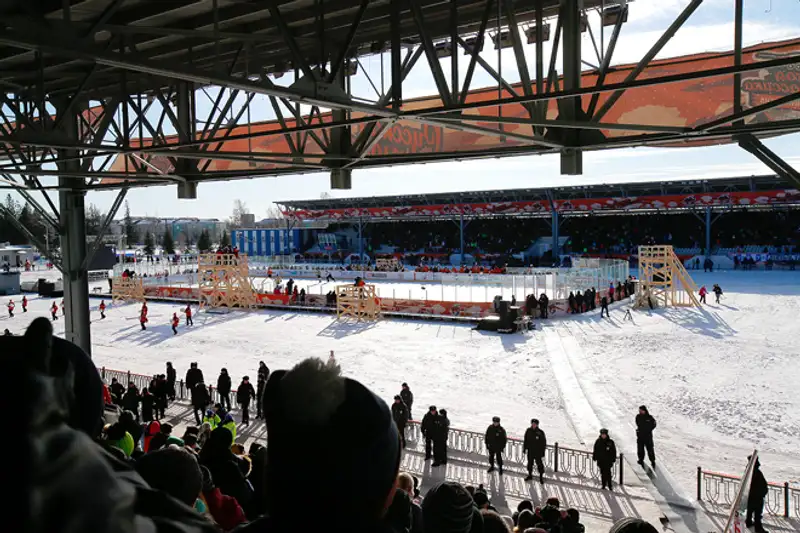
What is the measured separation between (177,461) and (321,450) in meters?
0.78

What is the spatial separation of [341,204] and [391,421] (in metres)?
61.8

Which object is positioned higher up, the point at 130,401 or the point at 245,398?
the point at 130,401

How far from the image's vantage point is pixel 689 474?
946 centimetres

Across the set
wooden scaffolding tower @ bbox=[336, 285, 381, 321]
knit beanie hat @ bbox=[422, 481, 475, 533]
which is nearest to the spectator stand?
knit beanie hat @ bbox=[422, 481, 475, 533]

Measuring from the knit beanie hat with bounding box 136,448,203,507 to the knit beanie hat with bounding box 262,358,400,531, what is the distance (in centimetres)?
68

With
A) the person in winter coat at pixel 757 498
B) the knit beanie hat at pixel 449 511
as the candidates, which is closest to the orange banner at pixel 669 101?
the person in winter coat at pixel 757 498

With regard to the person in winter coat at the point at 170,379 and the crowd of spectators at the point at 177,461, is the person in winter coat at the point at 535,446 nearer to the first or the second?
the crowd of spectators at the point at 177,461

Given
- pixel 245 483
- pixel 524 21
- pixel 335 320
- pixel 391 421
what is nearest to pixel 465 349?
pixel 335 320

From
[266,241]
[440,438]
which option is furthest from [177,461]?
[266,241]

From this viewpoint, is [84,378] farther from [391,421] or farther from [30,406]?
[391,421]

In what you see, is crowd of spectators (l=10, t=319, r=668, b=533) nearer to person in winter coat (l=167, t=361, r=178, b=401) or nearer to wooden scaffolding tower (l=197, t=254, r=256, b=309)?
person in winter coat (l=167, t=361, r=178, b=401)

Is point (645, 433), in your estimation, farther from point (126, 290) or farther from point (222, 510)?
point (126, 290)

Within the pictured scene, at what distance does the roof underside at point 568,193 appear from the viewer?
46.0 meters

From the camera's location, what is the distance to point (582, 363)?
17266 millimetres
